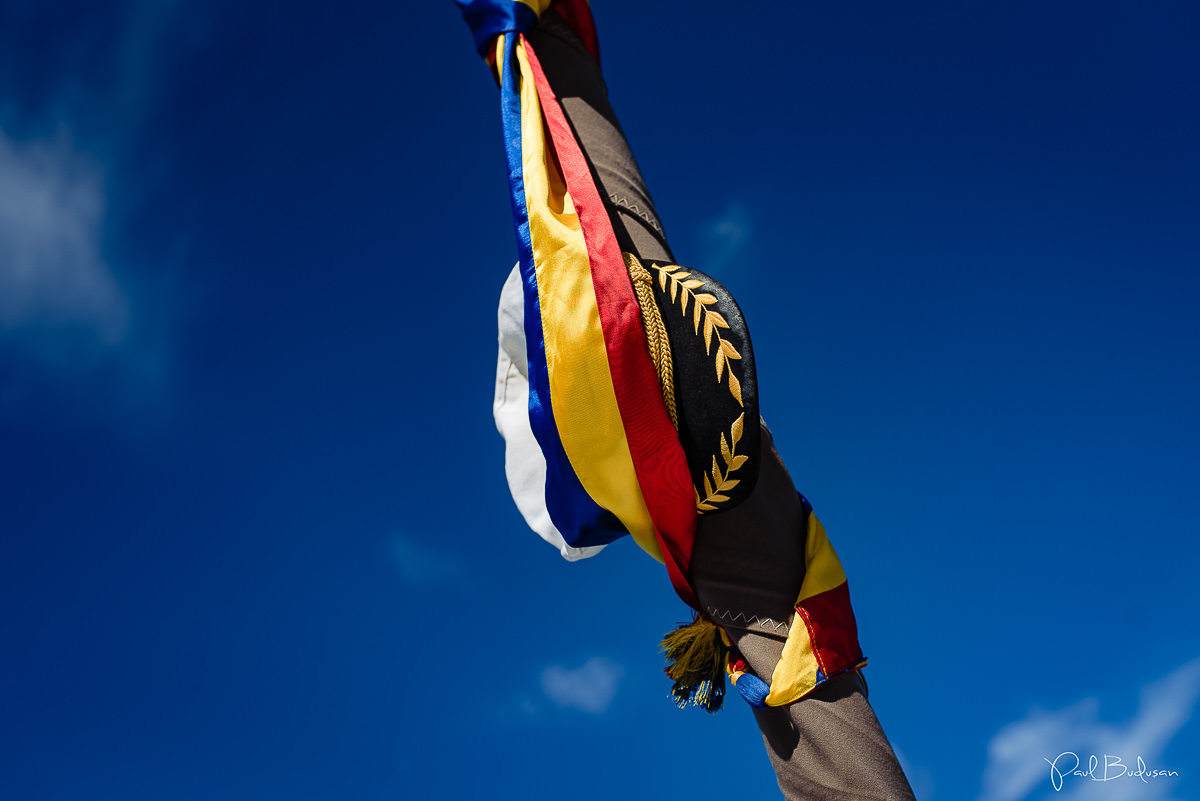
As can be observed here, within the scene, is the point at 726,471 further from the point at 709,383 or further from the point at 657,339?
the point at 657,339

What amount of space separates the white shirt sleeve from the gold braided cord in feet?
1.53

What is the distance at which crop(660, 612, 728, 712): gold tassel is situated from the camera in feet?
4.82

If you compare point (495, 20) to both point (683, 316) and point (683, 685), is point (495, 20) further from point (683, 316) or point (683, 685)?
point (683, 685)

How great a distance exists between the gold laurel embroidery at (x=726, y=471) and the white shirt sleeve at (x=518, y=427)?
452 millimetres

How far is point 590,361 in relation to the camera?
1.38 m

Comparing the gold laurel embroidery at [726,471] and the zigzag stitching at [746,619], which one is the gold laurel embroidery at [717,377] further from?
the zigzag stitching at [746,619]

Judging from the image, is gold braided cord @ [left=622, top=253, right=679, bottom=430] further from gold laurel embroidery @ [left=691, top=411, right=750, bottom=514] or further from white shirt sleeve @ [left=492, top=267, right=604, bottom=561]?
white shirt sleeve @ [left=492, top=267, right=604, bottom=561]

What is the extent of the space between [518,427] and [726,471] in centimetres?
71

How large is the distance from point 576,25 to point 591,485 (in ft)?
3.96

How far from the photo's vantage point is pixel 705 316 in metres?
1.42

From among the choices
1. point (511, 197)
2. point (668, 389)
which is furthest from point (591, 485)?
point (511, 197)

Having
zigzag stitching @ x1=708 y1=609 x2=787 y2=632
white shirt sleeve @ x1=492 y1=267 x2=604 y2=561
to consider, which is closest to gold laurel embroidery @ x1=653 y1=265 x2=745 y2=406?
zigzag stitching @ x1=708 y1=609 x2=787 y2=632

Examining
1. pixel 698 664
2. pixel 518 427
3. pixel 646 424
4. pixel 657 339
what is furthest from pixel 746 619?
pixel 518 427


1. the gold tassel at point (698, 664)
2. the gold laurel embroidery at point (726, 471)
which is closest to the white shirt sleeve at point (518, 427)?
the gold tassel at point (698, 664)
